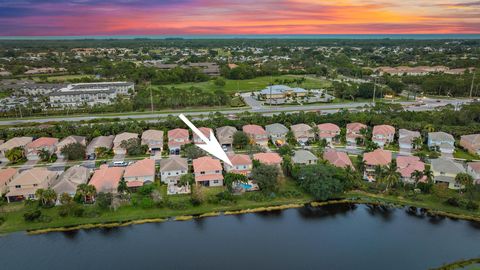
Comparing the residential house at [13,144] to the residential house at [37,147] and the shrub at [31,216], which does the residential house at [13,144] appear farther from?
the shrub at [31,216]

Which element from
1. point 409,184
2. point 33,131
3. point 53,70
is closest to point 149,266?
point 409,184

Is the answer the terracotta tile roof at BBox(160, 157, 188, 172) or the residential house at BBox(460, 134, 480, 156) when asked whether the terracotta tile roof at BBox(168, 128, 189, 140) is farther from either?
the residential house at BBox(460, 134, 480, 156)

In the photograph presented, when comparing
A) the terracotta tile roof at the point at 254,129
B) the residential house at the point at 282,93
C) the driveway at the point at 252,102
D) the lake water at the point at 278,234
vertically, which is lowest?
the lake water at the point at 278,234

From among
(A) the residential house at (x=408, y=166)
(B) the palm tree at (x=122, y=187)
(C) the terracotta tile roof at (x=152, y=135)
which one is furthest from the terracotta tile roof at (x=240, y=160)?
(A) the residential house at (x=408, y=166)

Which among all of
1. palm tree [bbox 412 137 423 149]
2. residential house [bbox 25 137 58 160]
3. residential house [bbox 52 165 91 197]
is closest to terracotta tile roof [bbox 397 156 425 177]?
palm tree [bbox 412 137 423 149]

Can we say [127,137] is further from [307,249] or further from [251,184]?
[307,249]

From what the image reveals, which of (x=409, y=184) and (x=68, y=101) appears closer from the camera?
(x=409, y=184)
